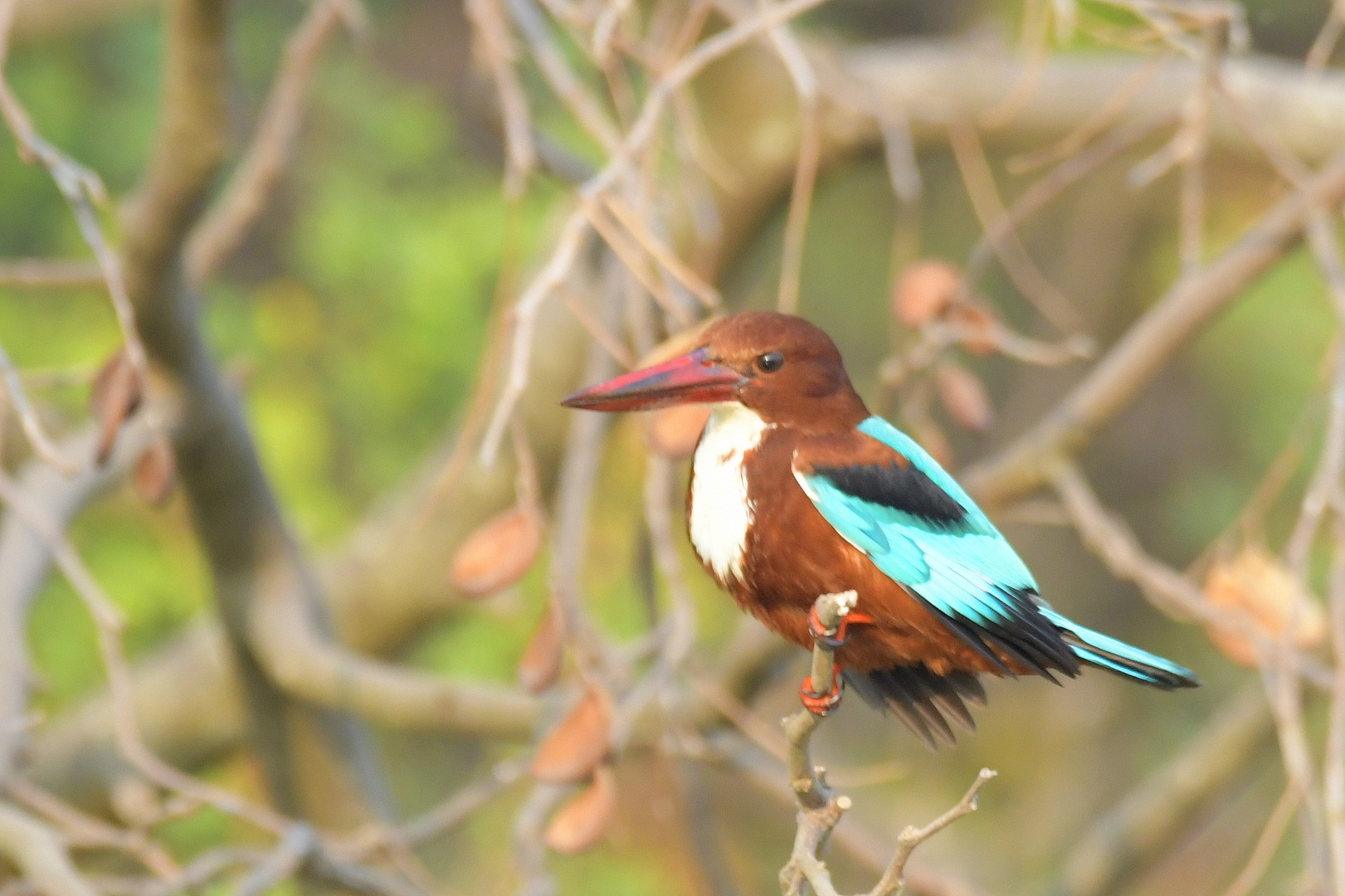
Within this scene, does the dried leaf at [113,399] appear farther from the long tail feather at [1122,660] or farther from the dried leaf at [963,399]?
the dried leaf at [963,399]

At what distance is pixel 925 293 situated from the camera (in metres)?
2.24

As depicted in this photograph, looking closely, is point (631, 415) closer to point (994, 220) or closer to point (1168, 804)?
point (994, 220)

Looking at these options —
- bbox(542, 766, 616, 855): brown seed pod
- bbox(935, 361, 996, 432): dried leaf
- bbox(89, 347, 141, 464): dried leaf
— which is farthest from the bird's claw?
bbox(935, 361, 996, 432): dried leaf

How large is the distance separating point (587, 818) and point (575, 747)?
130 millimetres

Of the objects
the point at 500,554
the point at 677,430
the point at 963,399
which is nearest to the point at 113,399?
the point at 500,554

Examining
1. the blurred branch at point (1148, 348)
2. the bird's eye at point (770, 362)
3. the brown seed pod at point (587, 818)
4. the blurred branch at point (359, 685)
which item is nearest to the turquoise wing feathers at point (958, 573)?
the bird's eye at point (770, 362)

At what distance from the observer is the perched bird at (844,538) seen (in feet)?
4.37

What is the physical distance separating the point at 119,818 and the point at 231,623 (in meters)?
0.54

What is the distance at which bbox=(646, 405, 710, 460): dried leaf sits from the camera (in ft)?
5.59

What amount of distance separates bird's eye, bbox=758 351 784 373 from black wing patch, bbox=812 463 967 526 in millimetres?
110

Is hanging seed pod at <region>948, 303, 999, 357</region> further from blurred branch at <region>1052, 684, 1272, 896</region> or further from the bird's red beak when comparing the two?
blurred branch at <region>1052, 684, 1272, 896</region>

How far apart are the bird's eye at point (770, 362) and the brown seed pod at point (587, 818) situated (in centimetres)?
59

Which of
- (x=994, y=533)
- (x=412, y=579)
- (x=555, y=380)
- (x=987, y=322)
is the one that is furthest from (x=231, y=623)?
(x=994, y=533)

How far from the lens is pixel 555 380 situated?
10.7 ft
